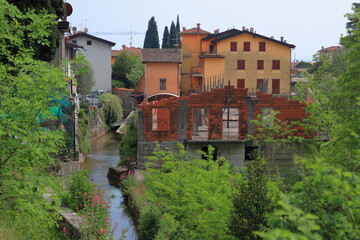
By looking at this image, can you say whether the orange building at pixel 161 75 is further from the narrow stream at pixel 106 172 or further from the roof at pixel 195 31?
the narrow stream at pixel 106 172

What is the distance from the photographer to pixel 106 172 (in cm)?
3050

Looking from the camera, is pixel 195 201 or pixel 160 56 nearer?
pixel 195 201

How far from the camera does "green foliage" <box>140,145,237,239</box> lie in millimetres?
12297

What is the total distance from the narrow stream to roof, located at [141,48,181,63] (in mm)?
8463

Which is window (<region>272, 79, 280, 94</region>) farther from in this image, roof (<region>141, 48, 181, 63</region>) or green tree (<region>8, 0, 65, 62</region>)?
green tree (<region>8, 0, 65, 62</region>)

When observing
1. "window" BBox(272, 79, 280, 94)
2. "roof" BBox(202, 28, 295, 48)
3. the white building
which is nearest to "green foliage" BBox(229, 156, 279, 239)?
"roof" BBox(202, 28, 295, 48)

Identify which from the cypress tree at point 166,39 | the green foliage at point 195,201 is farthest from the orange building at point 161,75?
the green foliage at point 195,201

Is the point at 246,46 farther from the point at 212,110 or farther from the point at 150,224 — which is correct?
the point at 150,224

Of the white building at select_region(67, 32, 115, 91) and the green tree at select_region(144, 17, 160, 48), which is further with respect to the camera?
the green tree at select_region(144, 17, 160, 48)

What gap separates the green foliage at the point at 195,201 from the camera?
12.3m

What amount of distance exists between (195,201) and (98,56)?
56.0m

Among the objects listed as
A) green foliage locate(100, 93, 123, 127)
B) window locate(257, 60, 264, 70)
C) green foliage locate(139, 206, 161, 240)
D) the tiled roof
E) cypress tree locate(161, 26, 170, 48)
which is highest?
cypress tree locate(161, 26, 170, 48)

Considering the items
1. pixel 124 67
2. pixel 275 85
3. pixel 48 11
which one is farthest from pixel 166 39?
pixel 48 11

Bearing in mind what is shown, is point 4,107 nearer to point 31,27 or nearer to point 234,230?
point 31,27
